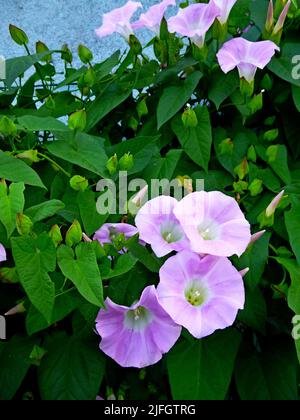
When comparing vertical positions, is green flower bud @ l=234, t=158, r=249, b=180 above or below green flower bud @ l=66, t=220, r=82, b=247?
above

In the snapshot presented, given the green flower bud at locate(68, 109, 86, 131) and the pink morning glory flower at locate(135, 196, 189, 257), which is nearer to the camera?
the pink morning glory flower at locate(135, 196, 189, 257)

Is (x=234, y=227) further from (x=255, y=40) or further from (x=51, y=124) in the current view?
(x=255, y=40)

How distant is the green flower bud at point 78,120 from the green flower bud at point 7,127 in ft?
0.25

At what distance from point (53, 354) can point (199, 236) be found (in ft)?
0.79

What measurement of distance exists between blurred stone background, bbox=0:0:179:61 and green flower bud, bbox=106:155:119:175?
1.52m

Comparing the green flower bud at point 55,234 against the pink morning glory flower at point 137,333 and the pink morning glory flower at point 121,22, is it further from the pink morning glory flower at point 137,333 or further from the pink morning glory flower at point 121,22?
the pink morning glory flower at point 121,22

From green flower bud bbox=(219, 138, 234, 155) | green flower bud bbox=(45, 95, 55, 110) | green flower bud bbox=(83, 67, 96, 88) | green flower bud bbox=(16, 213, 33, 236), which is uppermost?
green flower bud bbox=(83, 67, 96, 88)

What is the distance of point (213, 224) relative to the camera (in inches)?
30.2

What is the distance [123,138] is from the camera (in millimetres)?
1032

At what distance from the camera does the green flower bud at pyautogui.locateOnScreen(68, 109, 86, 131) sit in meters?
0.84

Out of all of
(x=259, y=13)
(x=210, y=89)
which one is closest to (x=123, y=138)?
(x=210, y=89)

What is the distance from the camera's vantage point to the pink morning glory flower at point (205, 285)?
2.30 feet

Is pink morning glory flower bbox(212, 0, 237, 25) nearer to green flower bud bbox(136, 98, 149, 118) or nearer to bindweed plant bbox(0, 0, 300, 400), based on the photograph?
bindweed plant bbox(0, 0, 300, 400)

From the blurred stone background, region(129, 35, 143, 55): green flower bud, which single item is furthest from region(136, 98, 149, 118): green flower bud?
the blurred stone background
